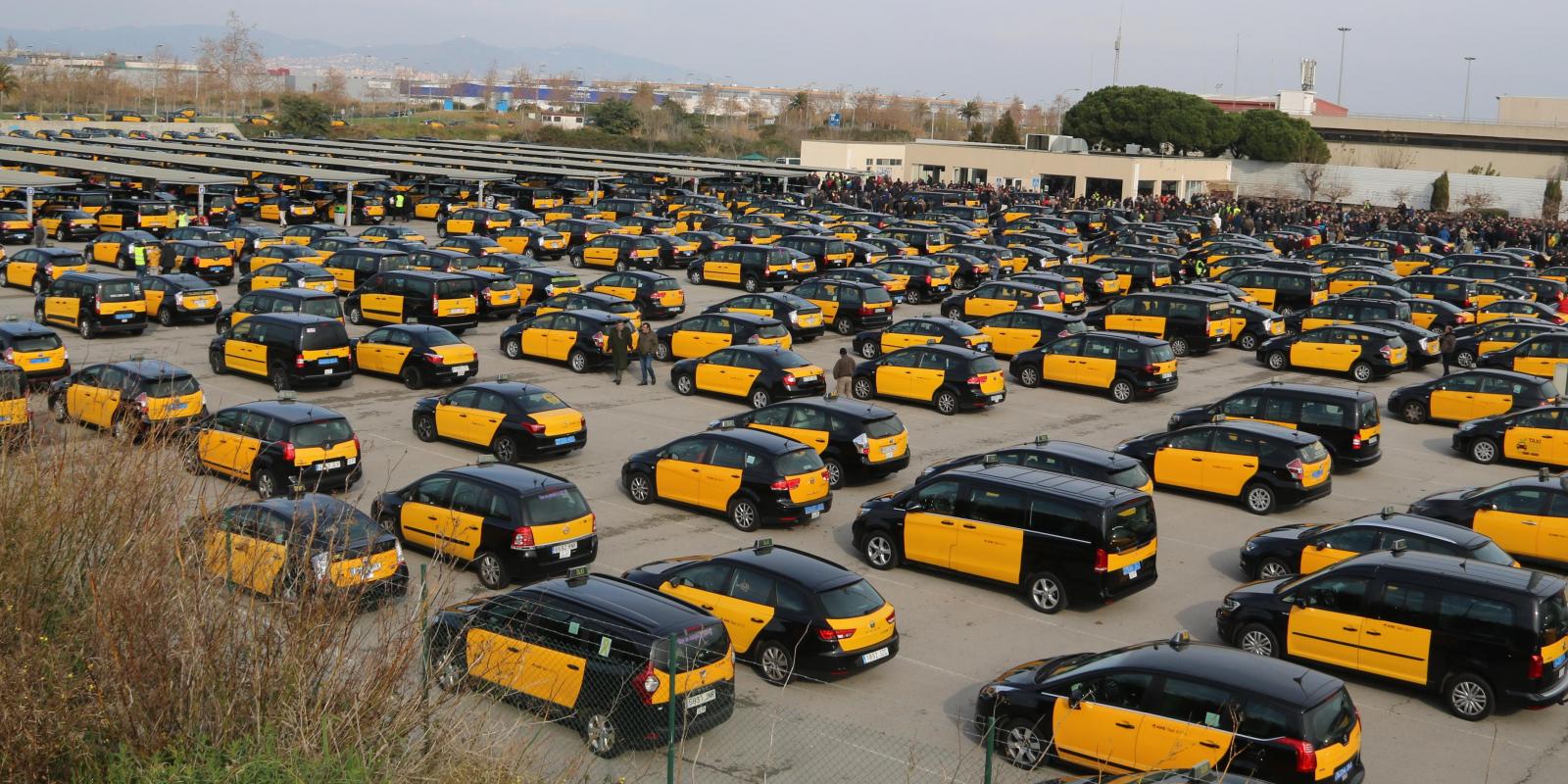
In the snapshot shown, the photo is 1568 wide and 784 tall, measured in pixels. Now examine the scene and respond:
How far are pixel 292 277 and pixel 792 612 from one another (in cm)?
2478

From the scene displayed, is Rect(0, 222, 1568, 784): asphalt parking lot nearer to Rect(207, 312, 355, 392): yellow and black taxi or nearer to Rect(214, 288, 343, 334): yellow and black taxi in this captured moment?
Rect(207, 312, 355, 392): yellow and black taxi

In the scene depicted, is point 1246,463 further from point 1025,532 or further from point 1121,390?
point 1121,390

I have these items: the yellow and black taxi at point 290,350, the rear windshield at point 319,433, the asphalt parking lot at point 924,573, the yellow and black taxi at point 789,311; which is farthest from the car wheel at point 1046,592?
the yellow and black taxi at point 789,311

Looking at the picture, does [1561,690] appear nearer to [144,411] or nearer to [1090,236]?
[144,411]

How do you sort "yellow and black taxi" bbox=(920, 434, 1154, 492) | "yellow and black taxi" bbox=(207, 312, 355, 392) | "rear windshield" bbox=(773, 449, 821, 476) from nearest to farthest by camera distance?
"yellow and black taxi" bbox=(920, 434, 1154, 492), "rear windshield" bbox=(773, 449, 821, 476), "yellow and black taxi" bbox=(207, 312, 355, 392)

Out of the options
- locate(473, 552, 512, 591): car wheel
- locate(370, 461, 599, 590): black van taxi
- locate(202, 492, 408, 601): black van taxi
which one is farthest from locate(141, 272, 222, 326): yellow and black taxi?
locate(473, 552, 512, 591): car wheel

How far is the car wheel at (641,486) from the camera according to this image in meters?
20.1

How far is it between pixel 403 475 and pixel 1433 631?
1413 cm

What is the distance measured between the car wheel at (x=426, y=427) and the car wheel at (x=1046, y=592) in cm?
1100

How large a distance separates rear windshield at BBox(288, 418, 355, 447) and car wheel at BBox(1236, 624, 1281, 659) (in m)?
12.3

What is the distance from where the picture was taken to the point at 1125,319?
3409 cm

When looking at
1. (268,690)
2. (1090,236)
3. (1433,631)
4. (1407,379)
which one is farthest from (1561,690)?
(1090,236)

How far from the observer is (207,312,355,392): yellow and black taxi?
85.6 feet

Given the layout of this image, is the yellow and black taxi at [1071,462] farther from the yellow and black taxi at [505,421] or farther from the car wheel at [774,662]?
the yellow and black taxi at [505,421]
